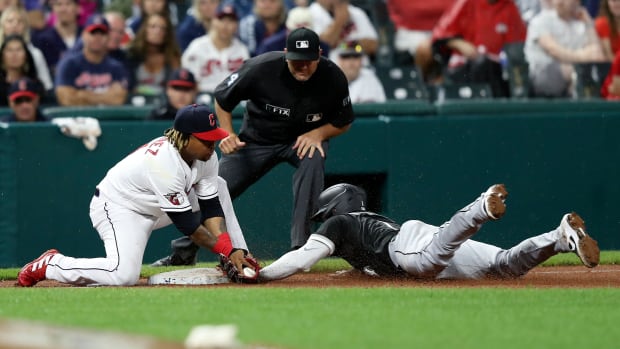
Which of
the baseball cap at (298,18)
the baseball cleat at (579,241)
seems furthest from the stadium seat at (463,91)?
the baseball cleat at (579,241)

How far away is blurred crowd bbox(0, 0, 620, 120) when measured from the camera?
13117 mm

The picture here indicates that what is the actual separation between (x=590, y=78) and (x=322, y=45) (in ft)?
10.0

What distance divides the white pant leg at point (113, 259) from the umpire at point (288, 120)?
4.81 ft

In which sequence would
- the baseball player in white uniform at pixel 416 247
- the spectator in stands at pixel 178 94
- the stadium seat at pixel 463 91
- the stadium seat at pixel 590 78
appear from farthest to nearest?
the stadium seat at pixel 590 78 < the stadium seat at pixel 463 91 < the spectator in stands at pixel 178 94 < the baseball player in white uniform at pixel 416 247

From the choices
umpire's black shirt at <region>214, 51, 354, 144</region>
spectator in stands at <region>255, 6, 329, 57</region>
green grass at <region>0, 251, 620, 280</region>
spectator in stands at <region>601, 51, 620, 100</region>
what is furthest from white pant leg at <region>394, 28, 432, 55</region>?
umpire's black shirt at <region>214, 51, 354, 144</region>

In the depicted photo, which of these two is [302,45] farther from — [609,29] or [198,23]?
[609,29]

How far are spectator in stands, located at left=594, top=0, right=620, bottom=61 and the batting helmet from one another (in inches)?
250

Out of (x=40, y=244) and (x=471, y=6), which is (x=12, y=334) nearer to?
→ (x=40, y=244)

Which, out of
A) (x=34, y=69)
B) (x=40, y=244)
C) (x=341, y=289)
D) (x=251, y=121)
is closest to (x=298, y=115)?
(x=251, y=121)

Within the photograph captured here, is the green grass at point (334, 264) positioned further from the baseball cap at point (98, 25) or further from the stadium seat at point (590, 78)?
the baseball cap at point (98, 25)

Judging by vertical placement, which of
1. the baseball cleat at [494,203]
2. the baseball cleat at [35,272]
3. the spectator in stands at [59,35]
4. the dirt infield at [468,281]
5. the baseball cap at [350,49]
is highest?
the spectator in stands at [59,35]

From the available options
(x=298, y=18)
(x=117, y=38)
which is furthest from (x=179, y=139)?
(x=117, y=38)

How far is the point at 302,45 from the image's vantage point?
30.9ft

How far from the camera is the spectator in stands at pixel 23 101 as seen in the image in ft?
39.2
